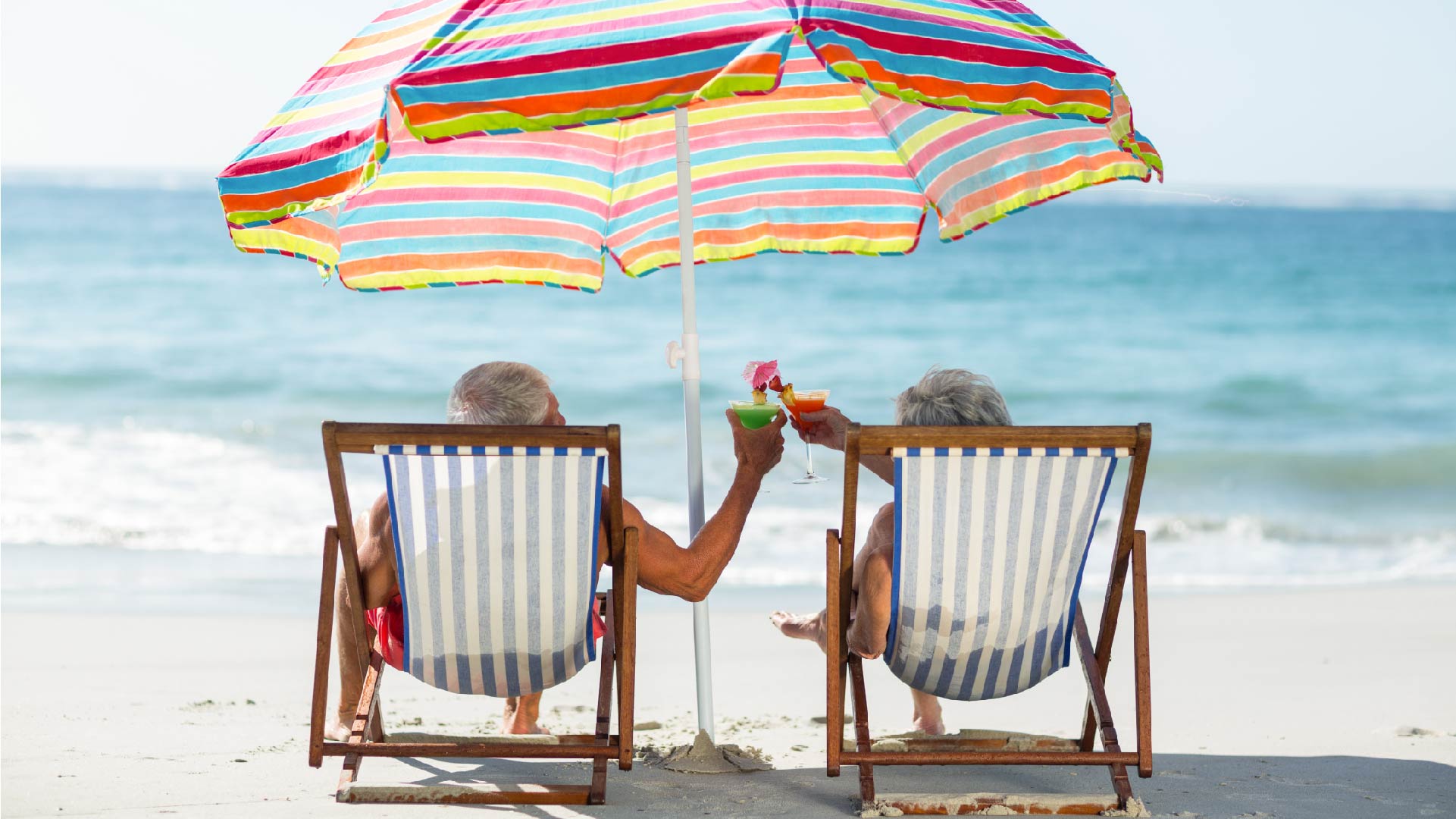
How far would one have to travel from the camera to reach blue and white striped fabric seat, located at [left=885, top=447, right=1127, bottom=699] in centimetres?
257

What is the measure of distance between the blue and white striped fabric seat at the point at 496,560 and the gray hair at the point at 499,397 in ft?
0.85

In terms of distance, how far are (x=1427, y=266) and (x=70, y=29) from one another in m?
32.2

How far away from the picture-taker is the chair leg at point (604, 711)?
8.94 feet

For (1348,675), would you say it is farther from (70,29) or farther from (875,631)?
(70,29)

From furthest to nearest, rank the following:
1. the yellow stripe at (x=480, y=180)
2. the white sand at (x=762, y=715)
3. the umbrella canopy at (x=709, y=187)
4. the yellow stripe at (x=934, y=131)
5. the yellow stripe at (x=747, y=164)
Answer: the yellow stripe at (x=747, y=164), the yellow stripe at (x=480, y=180), the yellow stripe at (x=934, y=131), the umbrella canopy at (x=709, y=187), the white sand at (x=762, y=715)

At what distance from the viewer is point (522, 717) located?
342 centimetres

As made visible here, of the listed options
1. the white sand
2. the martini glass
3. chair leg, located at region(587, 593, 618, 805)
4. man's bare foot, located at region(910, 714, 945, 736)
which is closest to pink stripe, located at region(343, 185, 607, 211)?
the martini glass

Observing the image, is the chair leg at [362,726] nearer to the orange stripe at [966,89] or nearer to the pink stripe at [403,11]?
the pink stripe at [403,11]

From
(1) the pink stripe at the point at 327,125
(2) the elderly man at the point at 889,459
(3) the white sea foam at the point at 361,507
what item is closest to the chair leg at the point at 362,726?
(2) the elderly man at the point at 889,459

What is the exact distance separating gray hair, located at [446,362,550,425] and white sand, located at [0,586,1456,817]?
84 cm

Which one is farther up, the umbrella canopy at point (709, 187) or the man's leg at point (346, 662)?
the umbrella canopy at point (709, 187)

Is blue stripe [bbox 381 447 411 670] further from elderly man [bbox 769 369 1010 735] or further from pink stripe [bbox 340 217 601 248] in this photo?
pink stripe [bbox 340 217 601 248]

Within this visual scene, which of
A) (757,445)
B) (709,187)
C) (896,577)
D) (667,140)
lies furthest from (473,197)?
(896,577)

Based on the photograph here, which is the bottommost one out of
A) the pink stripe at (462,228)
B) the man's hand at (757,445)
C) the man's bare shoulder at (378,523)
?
the man's bare shoulder at (378,523)
